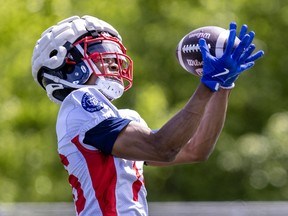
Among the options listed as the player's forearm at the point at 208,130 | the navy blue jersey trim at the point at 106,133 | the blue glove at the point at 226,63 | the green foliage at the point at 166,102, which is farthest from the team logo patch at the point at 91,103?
the green foliage at the point at 166,102

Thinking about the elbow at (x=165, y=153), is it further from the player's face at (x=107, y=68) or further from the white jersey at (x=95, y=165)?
the player's face at (x=107, y=68)

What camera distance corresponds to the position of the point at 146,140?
488 centimetres

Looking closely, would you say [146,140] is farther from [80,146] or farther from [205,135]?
[205,135]

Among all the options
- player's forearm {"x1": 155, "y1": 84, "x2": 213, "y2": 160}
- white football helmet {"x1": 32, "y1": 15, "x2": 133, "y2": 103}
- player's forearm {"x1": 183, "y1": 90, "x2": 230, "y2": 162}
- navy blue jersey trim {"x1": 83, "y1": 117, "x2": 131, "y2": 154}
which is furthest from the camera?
player's forearm {"x1": 183, "y1": 90, "x2": 230, "y2": 162}

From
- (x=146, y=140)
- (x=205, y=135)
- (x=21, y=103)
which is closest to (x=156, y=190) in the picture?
(x=21, y=103)

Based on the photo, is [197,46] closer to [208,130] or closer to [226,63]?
[208,130]

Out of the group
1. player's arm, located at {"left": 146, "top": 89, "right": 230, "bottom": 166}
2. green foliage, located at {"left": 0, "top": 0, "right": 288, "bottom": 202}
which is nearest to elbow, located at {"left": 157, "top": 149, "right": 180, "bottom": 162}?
player's arm, located at {"left": 146, "top": 89, "right": 230, "bottom": 166}

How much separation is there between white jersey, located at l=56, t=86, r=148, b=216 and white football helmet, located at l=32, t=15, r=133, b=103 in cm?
19

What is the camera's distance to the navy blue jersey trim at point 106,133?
4918 millimetres

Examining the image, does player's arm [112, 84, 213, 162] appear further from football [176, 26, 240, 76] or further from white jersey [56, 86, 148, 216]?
football [176, 26, 240, 76]

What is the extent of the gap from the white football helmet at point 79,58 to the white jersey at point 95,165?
192mm

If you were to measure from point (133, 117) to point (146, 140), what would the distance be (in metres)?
0.64

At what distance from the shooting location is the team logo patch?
16.6ft

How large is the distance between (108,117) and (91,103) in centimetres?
13
